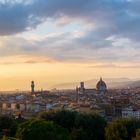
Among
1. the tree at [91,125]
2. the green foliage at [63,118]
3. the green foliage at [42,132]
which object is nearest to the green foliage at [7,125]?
the green foliage at [63,118]

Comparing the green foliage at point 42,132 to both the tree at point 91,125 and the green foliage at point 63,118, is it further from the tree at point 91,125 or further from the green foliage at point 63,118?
the green foliage at point 63,118

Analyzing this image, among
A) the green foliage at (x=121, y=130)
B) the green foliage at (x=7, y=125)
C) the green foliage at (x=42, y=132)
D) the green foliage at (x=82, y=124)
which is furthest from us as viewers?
the green foliage at (x=7, y=125)

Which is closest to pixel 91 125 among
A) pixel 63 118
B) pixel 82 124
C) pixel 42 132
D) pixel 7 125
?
pixel 82 124

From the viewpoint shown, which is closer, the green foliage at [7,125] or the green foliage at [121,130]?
the green foliage at [121,130]

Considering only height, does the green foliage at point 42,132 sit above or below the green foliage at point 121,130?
above

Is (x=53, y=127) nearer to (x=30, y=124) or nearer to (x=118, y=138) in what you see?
(x=30, y=124)

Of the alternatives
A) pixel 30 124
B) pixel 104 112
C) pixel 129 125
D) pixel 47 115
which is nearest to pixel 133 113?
pixel 104 112

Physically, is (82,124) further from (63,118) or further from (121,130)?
(121,130)

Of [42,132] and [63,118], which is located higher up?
[63,118]

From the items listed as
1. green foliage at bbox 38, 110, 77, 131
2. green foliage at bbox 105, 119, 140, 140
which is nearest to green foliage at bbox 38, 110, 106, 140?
green foliage at bbox 38, 110, 77, 131

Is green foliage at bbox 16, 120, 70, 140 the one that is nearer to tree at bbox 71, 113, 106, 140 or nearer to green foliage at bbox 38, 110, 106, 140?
green foliage at bbox 38, 110, 106, 140

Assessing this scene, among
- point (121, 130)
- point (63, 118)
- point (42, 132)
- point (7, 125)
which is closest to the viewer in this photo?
point (42, 132)
